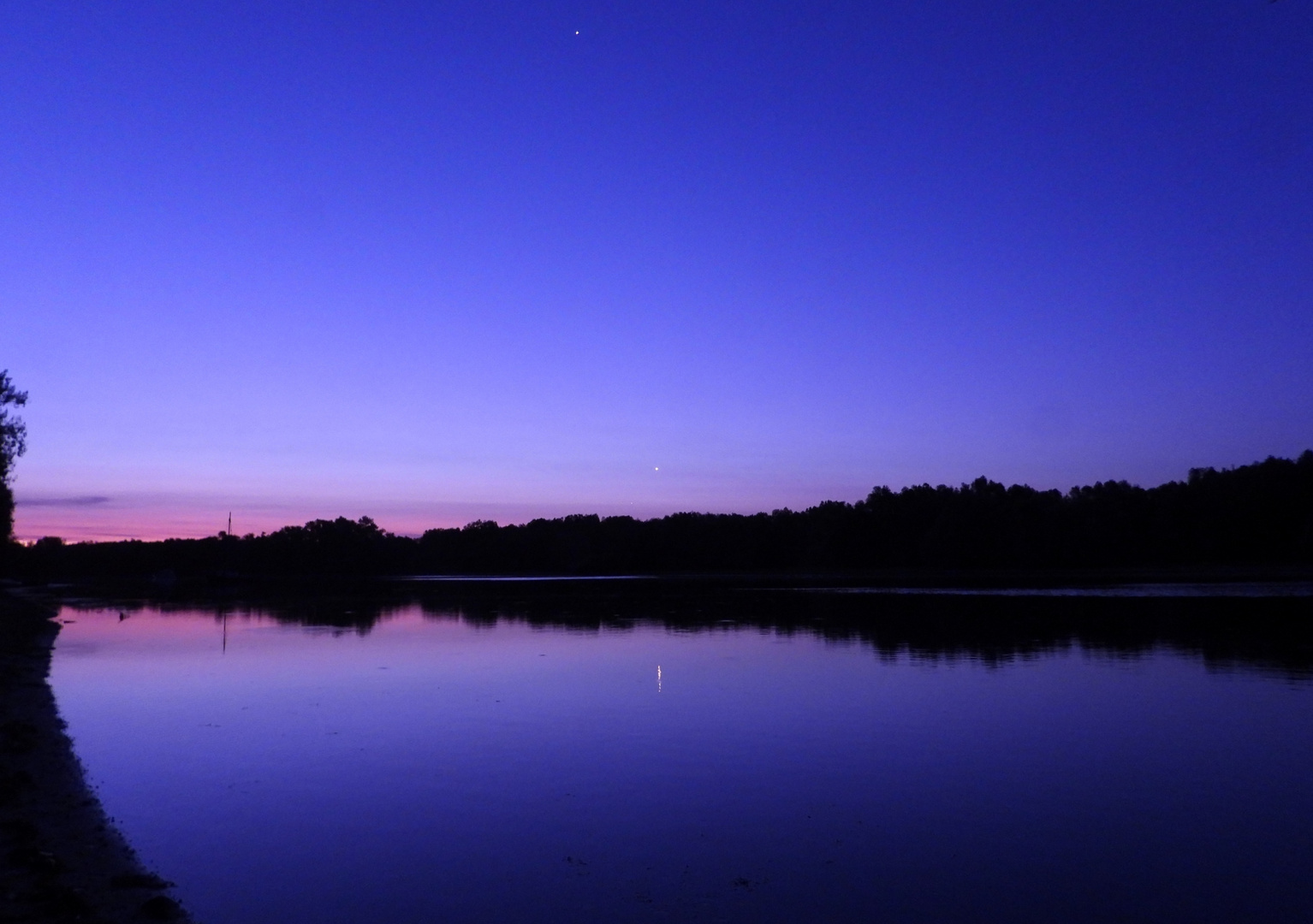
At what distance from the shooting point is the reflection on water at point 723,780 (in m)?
8.45

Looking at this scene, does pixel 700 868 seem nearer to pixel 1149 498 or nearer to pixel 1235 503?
pixel 1235 503

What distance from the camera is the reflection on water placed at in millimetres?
8453

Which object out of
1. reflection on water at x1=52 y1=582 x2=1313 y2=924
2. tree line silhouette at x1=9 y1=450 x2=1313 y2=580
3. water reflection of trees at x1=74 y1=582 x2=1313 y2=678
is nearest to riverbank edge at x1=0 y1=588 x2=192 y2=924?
reflection on water at x1=52 y1=582 x2=1313 y2=924

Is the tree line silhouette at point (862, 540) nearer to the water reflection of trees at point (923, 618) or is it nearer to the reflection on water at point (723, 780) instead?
the water reflection of trees at point (923, 618)

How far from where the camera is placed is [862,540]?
397 ft

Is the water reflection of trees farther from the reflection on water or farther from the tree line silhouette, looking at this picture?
the tree line silhouette

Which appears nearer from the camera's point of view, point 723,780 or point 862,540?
point 723,780

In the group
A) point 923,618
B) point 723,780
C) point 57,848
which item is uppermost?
point 923,618

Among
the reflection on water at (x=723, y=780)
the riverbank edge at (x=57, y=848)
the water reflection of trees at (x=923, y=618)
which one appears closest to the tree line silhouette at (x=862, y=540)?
the water reflection of trees at (x=923, y=618)

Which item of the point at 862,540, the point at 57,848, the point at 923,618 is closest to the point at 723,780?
the point at 57,848

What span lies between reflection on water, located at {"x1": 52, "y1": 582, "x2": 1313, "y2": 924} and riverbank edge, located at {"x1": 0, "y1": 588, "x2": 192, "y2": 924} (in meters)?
0.35

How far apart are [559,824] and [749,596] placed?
51826mm

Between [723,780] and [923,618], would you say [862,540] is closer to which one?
[923,618]

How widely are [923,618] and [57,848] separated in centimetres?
3314
